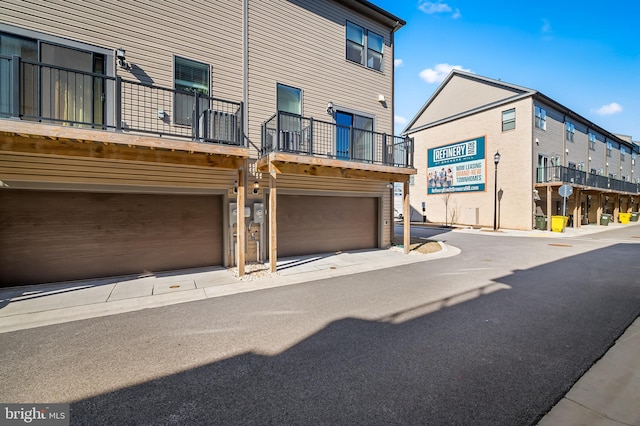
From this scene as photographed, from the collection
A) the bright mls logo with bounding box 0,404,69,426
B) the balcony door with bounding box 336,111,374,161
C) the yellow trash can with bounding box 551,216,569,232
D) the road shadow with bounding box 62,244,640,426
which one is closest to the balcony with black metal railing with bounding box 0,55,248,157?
the balcony door with bounding box 336,111,374,161

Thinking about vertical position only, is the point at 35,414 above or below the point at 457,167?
below

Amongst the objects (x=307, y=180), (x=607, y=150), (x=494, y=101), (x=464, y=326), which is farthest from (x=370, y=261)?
(x=607, y=150)

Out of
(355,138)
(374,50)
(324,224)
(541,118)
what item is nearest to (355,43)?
(374,50)

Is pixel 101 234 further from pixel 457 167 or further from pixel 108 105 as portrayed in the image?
pixel 457 167

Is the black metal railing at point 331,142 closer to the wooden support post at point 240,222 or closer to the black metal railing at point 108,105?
the wooden support post at point 240,222

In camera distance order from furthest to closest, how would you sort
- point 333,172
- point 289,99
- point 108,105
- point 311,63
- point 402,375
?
point 311,63, point 289,99, point 333,172, point 108,105, point 402,375

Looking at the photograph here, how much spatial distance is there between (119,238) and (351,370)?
7273mm

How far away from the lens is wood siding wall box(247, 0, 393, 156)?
31.0 feet

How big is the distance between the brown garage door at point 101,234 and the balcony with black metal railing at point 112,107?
1930 mm

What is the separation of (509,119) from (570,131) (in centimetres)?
829

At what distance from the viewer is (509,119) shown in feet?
70.1

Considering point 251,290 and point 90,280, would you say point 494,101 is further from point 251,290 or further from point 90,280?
point 90,280

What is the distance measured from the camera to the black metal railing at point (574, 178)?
2078 cm

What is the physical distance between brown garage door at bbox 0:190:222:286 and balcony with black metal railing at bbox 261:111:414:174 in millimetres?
2881
